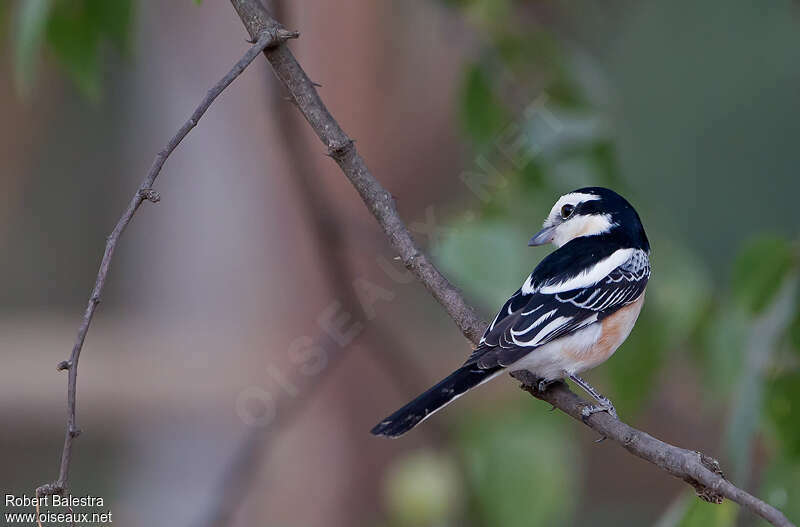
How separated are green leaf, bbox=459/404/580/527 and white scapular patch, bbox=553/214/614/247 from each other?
1.96 ft

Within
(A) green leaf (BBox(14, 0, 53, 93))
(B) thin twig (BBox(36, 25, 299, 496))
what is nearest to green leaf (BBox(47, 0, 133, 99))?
(A) green leaf (BBox(14, 0, 53, 93))

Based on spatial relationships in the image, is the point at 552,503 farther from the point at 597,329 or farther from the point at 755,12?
the point at 755,12

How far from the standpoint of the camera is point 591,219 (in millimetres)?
1619

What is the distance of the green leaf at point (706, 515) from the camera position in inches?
59.2

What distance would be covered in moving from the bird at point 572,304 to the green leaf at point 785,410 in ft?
1.81

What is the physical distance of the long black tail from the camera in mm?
1301

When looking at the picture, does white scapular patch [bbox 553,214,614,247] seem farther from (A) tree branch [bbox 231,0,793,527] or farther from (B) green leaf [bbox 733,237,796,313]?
(B) green leaf [bbox 733,237,796,313]

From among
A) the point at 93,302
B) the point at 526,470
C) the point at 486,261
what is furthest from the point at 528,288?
the point at 93,302

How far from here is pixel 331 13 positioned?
12.1 feet

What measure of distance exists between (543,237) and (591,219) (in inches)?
6.7

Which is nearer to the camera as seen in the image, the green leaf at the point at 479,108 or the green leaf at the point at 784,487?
the green leaf at the point at 784,487

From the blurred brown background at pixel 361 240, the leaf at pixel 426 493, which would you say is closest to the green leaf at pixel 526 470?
the blurred brown background at pixel 361 240

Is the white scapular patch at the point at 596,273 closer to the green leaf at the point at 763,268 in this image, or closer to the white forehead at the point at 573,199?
the white forehead at the point at 573,199

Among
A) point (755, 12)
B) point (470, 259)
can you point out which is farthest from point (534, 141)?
point (755, 12)
